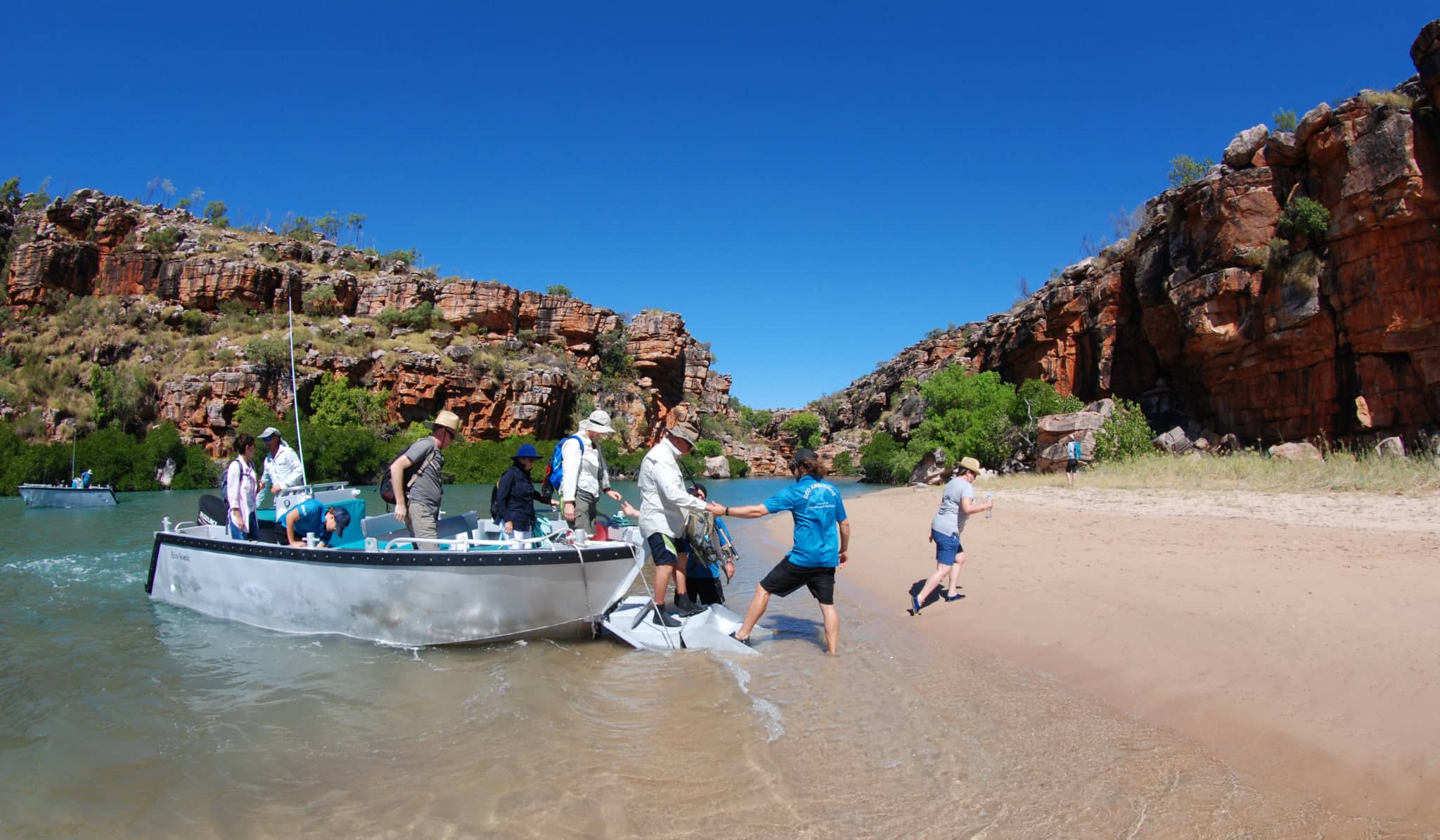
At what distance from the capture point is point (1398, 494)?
45.7 ft

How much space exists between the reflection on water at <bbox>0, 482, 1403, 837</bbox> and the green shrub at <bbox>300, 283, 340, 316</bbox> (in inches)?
2271

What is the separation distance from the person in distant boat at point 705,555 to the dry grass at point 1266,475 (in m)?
14.2

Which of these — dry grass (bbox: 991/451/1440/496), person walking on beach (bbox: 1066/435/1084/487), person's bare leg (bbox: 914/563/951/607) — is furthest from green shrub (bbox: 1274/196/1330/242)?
person's bare leg (bbox: 914/563/951/607)

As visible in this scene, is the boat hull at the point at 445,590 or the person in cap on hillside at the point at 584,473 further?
the person in cap on hillside at the point at 584,473

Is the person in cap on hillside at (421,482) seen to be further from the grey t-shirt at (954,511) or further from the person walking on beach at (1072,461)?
the person walking on beach at (1072,461)

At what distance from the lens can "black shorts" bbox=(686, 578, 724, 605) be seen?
24.2 feet

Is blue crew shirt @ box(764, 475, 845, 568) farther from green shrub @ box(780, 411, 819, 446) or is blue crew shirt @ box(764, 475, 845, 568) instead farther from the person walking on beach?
green shrub @ box(780, 411, 819, 446)

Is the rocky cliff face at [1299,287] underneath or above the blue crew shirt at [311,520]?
above

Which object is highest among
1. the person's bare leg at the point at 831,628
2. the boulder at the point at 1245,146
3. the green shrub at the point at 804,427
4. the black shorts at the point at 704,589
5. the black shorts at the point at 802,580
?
the boulder at the point at 1245,146

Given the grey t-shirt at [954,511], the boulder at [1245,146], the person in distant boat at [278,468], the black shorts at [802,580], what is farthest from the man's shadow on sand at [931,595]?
the boulder at [1245,146]

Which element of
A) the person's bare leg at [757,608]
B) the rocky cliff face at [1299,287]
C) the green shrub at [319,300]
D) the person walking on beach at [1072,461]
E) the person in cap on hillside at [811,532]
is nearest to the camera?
the person in cap on hillside at [811,532]

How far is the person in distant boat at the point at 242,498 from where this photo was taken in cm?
823

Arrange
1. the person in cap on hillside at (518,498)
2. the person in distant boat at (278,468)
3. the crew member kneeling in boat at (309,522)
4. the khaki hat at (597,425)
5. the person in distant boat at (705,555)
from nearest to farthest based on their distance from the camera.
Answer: the person in distant boat at (705,555) → the khaki hat at (597,425) → the person in cap on hillside at (518,498) → the crew member kneeling in boat at (309,522) → the person in distant boat at (278,468)

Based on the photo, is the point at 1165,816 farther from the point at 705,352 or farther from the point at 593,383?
the point at 705,352
